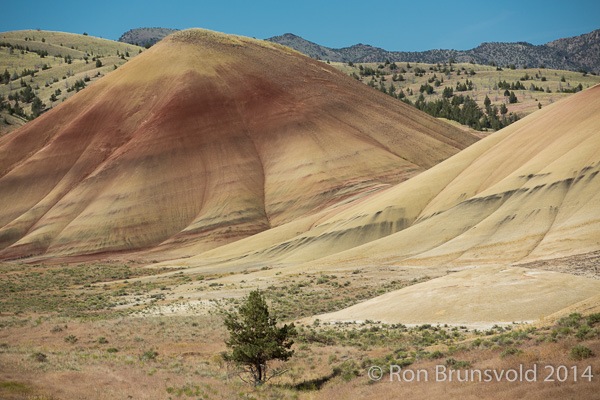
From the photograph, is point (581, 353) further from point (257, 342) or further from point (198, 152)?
point (198, 152)

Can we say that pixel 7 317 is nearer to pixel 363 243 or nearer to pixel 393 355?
pixel 393 355

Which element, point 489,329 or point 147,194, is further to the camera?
point 147,194

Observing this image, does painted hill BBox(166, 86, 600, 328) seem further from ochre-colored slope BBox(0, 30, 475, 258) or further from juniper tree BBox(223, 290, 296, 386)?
ochre-colored slope BBox(0, 30, 475, 258)

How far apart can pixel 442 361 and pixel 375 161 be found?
80.1m

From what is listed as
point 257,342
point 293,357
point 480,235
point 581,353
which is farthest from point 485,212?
point 581,353

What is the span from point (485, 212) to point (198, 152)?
54.1 meters

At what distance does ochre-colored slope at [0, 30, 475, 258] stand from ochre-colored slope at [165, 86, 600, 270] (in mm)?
14134

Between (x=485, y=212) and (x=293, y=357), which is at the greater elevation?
(x=485, y=212)

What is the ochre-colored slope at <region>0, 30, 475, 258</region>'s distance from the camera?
313 feet

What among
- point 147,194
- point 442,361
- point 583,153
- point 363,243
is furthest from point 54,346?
point 147,194

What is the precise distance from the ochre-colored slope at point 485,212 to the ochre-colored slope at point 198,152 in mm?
14134

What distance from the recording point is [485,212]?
6425cm

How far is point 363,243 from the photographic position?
7162 centimetres

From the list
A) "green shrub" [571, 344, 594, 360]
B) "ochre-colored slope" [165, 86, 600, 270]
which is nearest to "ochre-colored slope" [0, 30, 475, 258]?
"ochre-colored slope" [165, 86, 600, 270]
